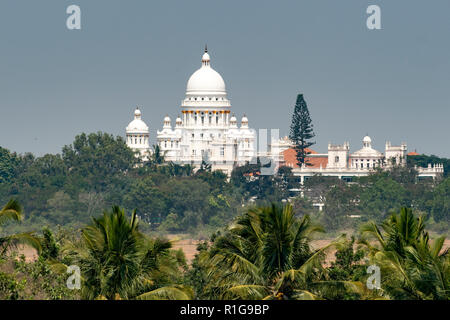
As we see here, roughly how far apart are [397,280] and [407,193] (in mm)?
93817

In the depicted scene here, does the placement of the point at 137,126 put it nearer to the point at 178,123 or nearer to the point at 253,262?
the point at 178,123

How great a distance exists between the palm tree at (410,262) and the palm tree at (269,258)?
1647mm

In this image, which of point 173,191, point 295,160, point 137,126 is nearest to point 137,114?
point 137,126

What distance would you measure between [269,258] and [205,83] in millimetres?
129414

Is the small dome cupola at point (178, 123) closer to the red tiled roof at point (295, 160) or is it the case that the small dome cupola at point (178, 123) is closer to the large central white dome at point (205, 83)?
the large central white dome at point (205, 83)

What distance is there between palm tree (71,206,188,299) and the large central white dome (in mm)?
129513

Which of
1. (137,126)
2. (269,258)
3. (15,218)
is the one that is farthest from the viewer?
(137,126)

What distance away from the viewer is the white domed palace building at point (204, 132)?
152 m

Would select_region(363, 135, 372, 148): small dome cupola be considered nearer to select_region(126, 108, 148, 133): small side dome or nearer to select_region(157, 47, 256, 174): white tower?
select_region(157, 47, 256, 174): white tower

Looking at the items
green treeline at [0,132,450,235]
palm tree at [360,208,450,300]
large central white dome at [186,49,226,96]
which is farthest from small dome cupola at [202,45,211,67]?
palm tree at [360,208,450,300]

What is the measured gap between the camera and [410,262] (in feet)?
111

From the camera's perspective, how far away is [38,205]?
122125 millimetres
